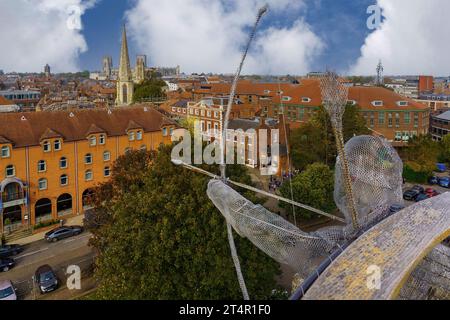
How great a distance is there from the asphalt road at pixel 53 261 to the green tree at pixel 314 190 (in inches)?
590

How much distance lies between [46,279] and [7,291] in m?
2.01

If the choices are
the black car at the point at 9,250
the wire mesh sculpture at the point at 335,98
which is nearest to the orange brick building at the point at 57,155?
the black car at the point at 9,250

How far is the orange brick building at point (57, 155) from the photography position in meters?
33.2

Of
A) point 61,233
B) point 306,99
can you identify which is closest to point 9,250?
point 61,233

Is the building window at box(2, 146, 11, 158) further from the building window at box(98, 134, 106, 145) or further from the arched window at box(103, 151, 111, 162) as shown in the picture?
the arched window at box(103, 151, 111, 162)

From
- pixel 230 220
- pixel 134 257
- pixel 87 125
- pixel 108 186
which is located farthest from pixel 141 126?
pixel 230 220

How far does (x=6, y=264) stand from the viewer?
26.8m

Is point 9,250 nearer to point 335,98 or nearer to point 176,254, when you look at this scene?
point 176,254

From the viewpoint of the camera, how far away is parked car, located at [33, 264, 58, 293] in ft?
78.0

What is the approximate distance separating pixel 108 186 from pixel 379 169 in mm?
17616

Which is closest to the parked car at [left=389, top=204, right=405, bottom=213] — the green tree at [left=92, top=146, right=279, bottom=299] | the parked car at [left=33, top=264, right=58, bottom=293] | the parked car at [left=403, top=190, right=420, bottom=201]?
the green tree at [left=92, top=146, right=279, bottom=299]

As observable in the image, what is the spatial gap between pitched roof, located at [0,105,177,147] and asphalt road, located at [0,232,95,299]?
8405 millimetres

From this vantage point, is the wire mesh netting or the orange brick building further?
the orange brick building
